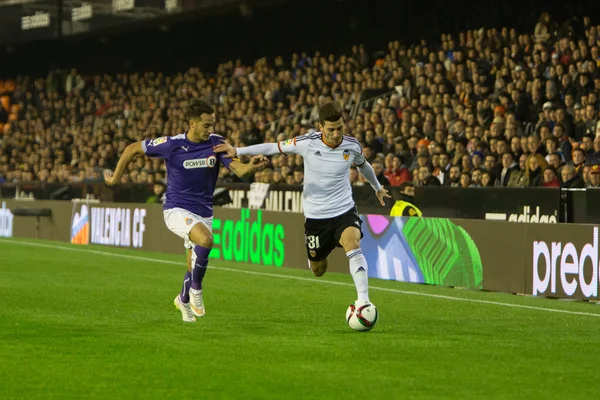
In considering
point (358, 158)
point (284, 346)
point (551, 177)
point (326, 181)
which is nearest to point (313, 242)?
point (326, 181)

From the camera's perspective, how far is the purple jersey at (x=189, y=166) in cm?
1102

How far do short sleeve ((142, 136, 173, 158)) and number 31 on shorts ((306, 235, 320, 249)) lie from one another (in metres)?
1.62

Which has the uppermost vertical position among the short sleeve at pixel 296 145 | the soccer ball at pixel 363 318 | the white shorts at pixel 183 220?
the short sleeve at pixel 296 145

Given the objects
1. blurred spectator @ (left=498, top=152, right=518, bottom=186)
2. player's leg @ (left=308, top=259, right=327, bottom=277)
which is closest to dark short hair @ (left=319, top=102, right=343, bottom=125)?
player's leg @ (left=308, top=259, right=327, bottom=277)

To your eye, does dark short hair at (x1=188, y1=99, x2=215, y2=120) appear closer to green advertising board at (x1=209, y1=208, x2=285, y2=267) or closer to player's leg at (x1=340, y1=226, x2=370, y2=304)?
player's leg at (x1=340, y1=226, x2=370, y2=304)

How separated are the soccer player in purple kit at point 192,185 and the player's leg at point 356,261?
1321 millimetres

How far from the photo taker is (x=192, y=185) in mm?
11078

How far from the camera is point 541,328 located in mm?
10758

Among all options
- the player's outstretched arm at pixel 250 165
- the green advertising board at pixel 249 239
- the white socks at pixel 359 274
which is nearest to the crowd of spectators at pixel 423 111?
the green advertising board at pixel 249 239

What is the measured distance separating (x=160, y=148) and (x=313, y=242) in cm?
177

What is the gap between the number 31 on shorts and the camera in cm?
1091

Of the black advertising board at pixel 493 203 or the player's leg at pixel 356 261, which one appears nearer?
the player's leg at pixel 356 261

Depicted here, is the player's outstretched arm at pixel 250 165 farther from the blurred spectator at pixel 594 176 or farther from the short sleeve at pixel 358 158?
the blurred spectator at pixel 594 176

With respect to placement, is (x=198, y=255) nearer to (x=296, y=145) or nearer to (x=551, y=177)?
(x=296, y=145)
